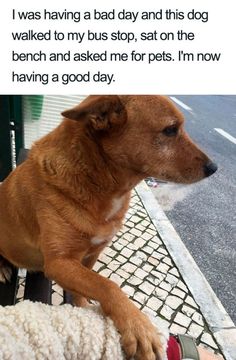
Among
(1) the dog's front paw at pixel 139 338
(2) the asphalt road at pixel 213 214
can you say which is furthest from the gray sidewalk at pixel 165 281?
(1) the dog's front paw at pixel 139 338

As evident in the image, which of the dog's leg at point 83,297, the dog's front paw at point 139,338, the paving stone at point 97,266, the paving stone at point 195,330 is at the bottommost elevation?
the paving stone at point 195,330

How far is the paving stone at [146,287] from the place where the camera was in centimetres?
268

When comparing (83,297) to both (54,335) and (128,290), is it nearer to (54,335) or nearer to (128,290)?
(54,335)

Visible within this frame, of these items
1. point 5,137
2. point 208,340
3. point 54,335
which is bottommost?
point 208,340

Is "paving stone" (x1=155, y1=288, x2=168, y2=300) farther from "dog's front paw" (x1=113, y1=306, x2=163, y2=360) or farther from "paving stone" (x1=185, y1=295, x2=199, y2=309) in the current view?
"dog's front paw" (x1=113, y1=306, x2=163, y2=360)

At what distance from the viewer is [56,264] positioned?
57.6 inches

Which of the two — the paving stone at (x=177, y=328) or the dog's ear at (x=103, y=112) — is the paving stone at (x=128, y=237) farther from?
the dog's ear at (x=103, y=112)

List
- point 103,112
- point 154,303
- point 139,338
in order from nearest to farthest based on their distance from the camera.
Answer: point 139,338 → point 103,112 → point 154,303

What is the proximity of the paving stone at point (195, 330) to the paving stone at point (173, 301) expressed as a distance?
18cm

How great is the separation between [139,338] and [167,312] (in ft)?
4.89

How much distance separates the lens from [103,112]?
1.55 m

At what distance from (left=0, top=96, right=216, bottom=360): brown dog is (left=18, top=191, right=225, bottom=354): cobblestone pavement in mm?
951

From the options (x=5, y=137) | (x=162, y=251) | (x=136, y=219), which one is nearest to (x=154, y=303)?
(x=162, y=251)
